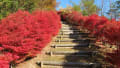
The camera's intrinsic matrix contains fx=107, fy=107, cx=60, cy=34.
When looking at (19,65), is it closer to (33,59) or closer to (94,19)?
(33,59)

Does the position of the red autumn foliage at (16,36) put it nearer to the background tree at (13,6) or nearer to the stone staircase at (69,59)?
the stone staircase at (69,59)

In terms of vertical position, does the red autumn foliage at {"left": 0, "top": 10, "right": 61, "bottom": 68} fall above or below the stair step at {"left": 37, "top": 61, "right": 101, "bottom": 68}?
above

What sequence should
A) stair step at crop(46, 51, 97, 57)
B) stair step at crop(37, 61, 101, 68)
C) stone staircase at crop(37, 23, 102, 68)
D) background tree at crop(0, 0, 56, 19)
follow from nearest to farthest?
stair step at crop(37, 61, 101, 68)
stone staircase at crop(37, 23, 102, 68)
stair step at crop(46, 51, 97, 57)
background tree at crop(0, 0, 56, 19)

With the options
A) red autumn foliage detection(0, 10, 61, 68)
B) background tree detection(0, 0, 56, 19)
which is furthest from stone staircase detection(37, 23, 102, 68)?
background tree detection(0, 0, 56, 19)

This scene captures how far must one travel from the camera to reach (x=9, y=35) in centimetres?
272

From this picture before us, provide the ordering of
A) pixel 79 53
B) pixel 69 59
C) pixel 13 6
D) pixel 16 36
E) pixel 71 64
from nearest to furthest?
pixel 16 36, pixel 71 64, pixel 69 59, pixel 79 53, pixel 13 6

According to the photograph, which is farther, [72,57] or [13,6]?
[13,6]

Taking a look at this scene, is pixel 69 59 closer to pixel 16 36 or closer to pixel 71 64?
pixel 71 64

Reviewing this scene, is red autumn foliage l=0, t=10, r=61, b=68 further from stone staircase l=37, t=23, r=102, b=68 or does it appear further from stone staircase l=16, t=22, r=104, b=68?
stone staircase l=37, t=23, r=102, b=68

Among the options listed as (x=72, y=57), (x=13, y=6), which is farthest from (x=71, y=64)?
(x=13, y=6)

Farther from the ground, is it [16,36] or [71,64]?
[16,36]

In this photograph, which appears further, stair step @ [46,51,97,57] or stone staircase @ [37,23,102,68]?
stair step @ [46,51,97,57]

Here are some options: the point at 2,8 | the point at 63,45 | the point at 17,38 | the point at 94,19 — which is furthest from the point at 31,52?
the point at 94,19

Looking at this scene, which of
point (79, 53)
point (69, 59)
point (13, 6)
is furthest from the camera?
point (13, 6)
